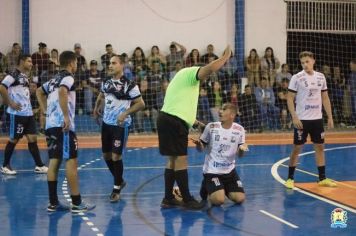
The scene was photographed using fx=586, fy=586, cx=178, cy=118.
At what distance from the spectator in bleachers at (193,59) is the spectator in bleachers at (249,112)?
181 cm

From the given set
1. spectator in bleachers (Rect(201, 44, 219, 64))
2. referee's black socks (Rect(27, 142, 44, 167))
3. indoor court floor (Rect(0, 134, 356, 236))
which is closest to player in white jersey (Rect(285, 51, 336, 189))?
indoor court floor (Rect(0, 134, 356, 236))

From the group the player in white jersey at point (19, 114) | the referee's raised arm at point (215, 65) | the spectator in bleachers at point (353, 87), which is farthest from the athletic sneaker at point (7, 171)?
the spectator in bleachers at point (353, 87)

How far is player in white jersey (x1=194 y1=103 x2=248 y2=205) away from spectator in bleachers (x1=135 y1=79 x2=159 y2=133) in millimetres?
8780

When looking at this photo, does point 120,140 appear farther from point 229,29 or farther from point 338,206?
point 229,29

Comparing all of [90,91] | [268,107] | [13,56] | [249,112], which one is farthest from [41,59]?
→ [268,107]

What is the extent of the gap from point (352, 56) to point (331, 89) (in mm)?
2464

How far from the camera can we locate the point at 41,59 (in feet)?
56.6

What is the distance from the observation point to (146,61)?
1814cm

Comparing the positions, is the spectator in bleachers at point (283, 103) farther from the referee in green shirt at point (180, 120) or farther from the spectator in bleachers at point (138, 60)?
the referee in green shirt at point (180, 120)

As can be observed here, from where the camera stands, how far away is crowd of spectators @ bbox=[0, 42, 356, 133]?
16859mm

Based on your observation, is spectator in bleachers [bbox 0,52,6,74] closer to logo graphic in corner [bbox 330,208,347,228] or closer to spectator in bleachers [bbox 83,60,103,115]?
spectator in bleachers [bbox 83,60,103,115]

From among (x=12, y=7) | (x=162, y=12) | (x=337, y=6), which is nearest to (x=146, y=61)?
(x=162, y=12)

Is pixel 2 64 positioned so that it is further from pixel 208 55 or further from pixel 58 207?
pixel 58 207

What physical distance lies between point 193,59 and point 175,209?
10774 mm
